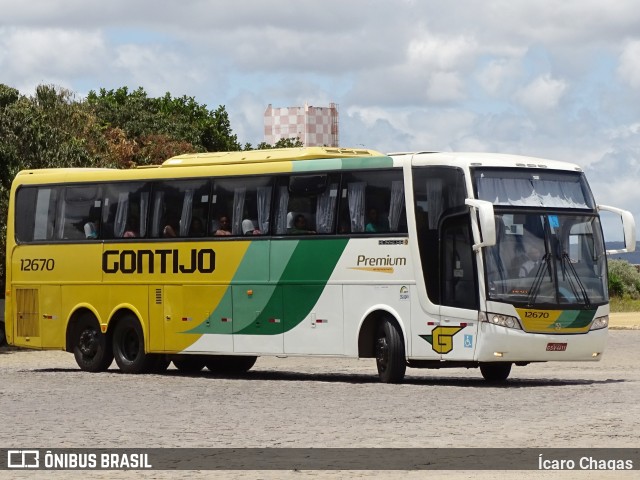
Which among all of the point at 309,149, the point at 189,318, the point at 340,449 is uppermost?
the point at 309,149

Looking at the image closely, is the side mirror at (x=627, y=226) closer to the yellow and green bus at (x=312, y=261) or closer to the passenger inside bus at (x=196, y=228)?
the yellow and green bus at (x=312, y=261)

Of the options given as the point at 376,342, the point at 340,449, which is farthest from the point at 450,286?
the point at 340,449

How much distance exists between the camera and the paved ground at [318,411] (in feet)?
48.9

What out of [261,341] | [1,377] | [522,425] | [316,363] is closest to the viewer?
[522,425]

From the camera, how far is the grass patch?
56.2 metres

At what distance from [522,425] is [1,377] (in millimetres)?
13015

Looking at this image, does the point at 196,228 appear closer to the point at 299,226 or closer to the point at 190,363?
the point at 299,226

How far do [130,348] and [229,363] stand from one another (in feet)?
6.00

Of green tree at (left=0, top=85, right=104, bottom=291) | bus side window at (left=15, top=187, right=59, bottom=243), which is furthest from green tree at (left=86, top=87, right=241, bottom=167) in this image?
bus side window at (left=15, top=187, right=59, bottom=243)

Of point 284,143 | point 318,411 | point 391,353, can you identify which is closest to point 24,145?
point 391,353

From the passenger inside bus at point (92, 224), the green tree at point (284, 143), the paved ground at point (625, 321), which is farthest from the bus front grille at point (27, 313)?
the green tree at point (284, 143)

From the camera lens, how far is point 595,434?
1516cm

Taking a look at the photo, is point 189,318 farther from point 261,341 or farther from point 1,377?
point 1,377

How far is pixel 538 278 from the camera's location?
22703 mm
